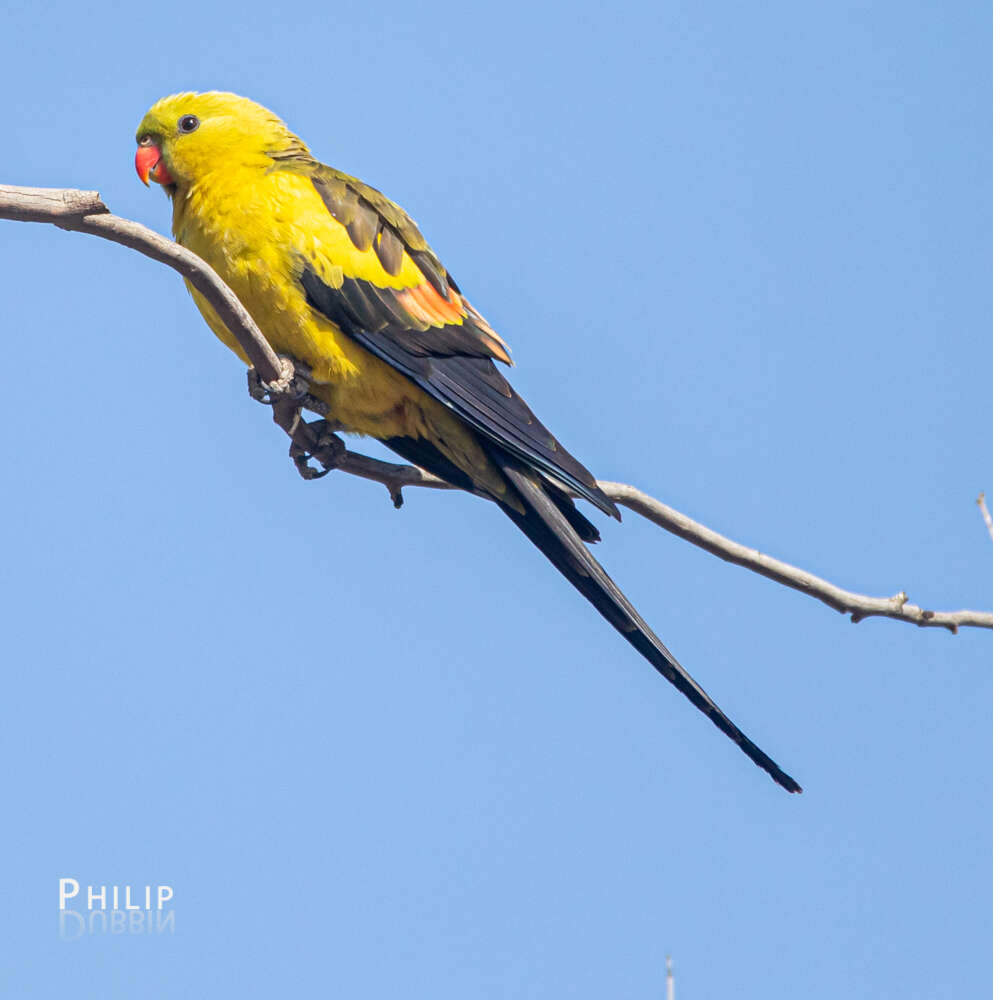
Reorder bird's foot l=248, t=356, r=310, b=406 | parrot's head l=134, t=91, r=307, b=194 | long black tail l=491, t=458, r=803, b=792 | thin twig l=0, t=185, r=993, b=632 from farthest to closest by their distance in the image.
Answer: parrot's head l=134, t=91, r=307, b=194
bird's foot l=248, t=356, r=310, b=406
long black tail l=491, t=458, r=803, b=792
thin twig l=0, t=185, r=993, b=632

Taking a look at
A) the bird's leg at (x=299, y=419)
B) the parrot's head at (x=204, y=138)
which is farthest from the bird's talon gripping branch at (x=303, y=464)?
the parrot's head at (x=204, y=138)

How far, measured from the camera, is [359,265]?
4.22 meters

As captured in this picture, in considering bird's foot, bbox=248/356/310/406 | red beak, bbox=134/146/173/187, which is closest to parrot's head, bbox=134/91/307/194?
red beak, bbox=134/146/173/187

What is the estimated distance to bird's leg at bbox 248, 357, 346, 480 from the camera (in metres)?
3.97

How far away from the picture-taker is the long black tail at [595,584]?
375 cm

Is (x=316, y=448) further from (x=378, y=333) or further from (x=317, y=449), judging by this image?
(x=378, y=333)

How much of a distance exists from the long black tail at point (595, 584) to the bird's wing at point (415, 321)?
118mm

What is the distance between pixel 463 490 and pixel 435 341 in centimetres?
54

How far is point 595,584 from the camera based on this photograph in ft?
13.0

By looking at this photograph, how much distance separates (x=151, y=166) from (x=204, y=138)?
0.25 meters

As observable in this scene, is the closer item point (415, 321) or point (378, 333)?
point (378, 333)

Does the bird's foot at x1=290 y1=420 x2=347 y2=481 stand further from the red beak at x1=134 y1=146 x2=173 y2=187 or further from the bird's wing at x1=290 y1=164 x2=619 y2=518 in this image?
the red beak at x1=134 y1=146 x2=173 y2=187

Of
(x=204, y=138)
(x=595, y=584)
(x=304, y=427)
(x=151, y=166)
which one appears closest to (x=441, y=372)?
(x=304, y=427)

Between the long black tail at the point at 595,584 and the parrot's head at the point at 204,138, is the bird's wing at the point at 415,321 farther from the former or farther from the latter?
the parrot's head at the point at 204,138
